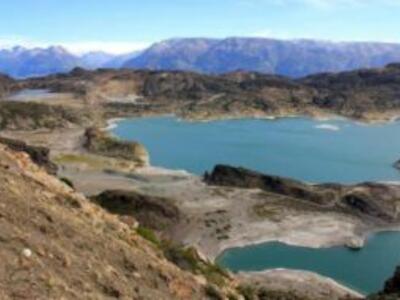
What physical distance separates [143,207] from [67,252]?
154 ft

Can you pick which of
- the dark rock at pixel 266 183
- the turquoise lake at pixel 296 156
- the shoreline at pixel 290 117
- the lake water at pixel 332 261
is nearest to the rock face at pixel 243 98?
the shoreline at pixel 290 117

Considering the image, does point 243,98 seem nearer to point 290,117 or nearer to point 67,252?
point 290,117

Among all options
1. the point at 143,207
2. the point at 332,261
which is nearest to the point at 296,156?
the point at 143,207

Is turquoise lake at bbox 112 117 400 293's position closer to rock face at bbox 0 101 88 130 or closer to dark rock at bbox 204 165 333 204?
rock face at bbox 0 101 88 130

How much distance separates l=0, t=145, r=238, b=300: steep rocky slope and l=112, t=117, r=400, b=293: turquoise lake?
3285 centimetres

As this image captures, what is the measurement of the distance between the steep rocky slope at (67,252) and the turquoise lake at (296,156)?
32854 millimetres

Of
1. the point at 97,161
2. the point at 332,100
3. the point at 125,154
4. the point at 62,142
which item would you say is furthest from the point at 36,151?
the point at 332,100

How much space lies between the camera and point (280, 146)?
12481cm

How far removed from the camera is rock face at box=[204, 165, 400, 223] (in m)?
68.5

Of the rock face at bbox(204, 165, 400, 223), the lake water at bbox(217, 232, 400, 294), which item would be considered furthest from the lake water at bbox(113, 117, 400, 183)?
the lake water at bbox(217, 232, 400, 294)

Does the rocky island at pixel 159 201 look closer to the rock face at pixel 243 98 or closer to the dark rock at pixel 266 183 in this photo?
the dark rock at pixel 266 183

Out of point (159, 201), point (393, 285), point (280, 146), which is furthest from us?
point (280, 146)

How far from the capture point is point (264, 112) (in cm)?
17425

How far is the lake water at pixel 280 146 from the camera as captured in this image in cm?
10025
